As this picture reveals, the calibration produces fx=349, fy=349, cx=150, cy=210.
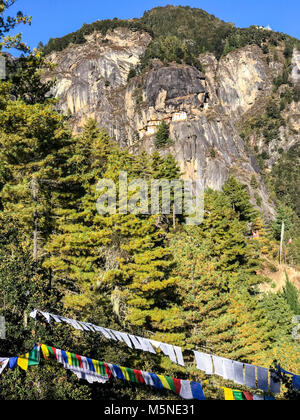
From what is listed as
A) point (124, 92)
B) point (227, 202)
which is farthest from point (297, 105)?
point (227, 202)

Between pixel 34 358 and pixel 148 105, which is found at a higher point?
pixel 148 105

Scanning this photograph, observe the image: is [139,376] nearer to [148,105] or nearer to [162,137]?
[162,137]

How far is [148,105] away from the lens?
317 ft

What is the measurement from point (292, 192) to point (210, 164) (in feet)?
237

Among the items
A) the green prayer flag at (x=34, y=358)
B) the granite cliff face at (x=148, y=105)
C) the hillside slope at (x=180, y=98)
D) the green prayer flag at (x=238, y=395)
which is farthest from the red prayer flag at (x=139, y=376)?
the hillside slope at (x=180, y=98)

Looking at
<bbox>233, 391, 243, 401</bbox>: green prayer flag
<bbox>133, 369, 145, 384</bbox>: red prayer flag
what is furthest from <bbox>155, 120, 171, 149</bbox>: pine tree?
<bbox>233, 391, 243, 401</bbox>: green prayer flag

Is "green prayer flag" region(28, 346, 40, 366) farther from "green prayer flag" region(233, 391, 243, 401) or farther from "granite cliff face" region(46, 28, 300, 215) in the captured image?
"granite cliff face" region(46, 28, 300, 215)

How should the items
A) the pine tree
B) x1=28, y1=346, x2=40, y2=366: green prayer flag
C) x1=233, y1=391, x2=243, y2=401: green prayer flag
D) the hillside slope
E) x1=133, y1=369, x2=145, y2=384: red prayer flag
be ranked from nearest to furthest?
x1=233, y1=391, x2=243, y2=401: green prayer flag → x1=133, y1=369, x2=145, y2=384: red prayer flag → x1=28, y1=346, x2=40, y2=366: green prayer flag → the pine tree → the hillside slope

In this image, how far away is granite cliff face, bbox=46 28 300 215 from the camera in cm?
8006

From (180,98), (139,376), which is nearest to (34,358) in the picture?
(139,376)

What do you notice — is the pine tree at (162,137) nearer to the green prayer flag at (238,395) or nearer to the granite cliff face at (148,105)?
the granite cliff face at (148,105)

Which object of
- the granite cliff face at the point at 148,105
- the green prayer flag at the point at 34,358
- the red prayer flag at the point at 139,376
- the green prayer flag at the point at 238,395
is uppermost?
the granite cliff face at the point at 148,105

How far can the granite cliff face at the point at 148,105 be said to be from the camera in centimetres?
8006

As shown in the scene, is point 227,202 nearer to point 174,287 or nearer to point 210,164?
point 174,287
